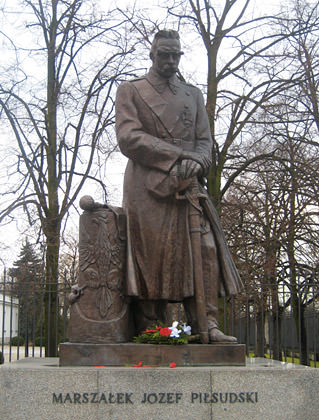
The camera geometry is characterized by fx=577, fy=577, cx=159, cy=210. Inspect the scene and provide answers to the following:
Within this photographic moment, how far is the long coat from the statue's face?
227mm

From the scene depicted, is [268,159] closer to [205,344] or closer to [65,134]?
[65,134]

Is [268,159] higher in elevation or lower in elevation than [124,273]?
higher

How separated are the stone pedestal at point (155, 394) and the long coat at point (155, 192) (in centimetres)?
93

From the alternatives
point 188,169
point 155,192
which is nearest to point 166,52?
point 188,169

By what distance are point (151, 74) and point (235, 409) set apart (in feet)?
10.9

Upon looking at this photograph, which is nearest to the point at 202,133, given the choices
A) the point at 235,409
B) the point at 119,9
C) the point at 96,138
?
the point at 235,409

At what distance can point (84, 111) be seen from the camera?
1551 centimetres

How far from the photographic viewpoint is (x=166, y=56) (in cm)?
571

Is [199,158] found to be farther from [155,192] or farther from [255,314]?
[255,314]

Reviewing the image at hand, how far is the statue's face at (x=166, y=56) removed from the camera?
5.64 m

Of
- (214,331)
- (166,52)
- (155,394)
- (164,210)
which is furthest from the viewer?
(166,52)

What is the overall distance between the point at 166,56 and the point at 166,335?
270cm

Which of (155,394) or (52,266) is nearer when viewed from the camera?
(155,394)

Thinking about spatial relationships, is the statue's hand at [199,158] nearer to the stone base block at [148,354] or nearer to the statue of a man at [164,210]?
the statue of a man at [164,210]
